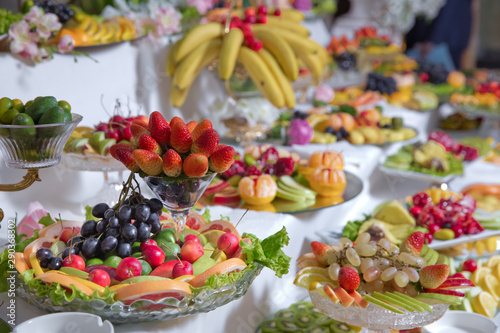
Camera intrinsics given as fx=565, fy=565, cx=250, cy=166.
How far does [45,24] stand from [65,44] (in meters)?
0.07

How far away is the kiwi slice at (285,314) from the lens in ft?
4.28

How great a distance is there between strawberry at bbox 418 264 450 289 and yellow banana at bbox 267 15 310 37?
1.26 m

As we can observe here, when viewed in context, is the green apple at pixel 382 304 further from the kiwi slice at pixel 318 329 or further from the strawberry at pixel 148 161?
the strawberry at pixel 148 161

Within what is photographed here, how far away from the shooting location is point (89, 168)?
4.34ft

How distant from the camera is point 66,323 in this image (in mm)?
889

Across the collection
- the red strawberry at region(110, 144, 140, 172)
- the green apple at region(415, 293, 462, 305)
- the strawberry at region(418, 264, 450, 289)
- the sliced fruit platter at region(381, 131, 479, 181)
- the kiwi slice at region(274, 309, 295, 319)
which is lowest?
the sliced fruit platter at region(381, 131, 479, 181)

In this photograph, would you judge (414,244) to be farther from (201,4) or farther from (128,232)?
(201,4)

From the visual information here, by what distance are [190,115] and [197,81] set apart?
131 millimetres

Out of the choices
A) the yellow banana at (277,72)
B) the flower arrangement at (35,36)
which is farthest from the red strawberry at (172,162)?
the yellow banana at (277,72)

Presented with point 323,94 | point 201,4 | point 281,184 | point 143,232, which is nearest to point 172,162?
point 143,232

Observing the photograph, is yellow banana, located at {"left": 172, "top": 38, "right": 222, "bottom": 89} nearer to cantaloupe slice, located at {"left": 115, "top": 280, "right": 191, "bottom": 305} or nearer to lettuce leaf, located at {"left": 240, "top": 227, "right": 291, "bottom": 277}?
lettuce leaf, located at {"left": 240, "top": 227, "right": 291, "bottom": 277}

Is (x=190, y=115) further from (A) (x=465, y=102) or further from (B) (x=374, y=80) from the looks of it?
(A) (x=465, y=102)

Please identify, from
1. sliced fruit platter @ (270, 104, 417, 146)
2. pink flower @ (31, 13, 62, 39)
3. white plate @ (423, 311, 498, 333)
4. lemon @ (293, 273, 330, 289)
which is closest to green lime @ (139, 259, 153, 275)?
lemon @ (293, 273, 330, 289)

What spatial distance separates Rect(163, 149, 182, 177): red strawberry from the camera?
3.08ft
